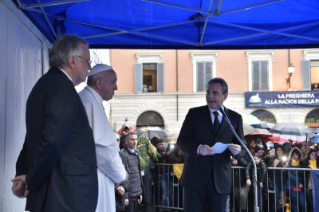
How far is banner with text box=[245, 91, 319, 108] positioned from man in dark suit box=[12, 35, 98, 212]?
27.8m

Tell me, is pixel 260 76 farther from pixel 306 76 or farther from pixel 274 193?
pixel 274 193

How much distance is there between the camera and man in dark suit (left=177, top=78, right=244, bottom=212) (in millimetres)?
4500

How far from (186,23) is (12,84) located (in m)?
2.90

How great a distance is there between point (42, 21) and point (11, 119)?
65.5 inches

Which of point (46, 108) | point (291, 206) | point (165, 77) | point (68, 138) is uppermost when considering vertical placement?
point (165, 77)

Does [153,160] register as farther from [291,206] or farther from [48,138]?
[48,138]

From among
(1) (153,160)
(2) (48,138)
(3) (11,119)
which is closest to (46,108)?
(2) (48,138)

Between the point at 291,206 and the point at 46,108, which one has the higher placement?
the point at 46,108

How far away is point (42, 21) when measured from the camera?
16.6 feet

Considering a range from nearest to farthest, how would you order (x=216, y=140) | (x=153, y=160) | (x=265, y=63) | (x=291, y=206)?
(x=216, y=140), (x=291, y=206), (x=153, y=160), (x=265, y=63)

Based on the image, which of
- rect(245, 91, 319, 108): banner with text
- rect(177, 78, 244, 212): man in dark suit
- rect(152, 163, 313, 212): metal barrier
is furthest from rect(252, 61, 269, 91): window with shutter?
rect(177, 78, 244, 212): man in dark suit

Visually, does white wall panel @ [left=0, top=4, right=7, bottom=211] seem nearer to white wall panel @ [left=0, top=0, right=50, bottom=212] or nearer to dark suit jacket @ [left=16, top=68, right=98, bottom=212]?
white wall panel @ [left=0, top=0, right=50, bottom=212]

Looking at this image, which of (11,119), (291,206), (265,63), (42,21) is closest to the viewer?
(11,119)

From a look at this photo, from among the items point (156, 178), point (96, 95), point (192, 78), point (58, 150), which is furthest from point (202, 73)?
point (58, 150)
